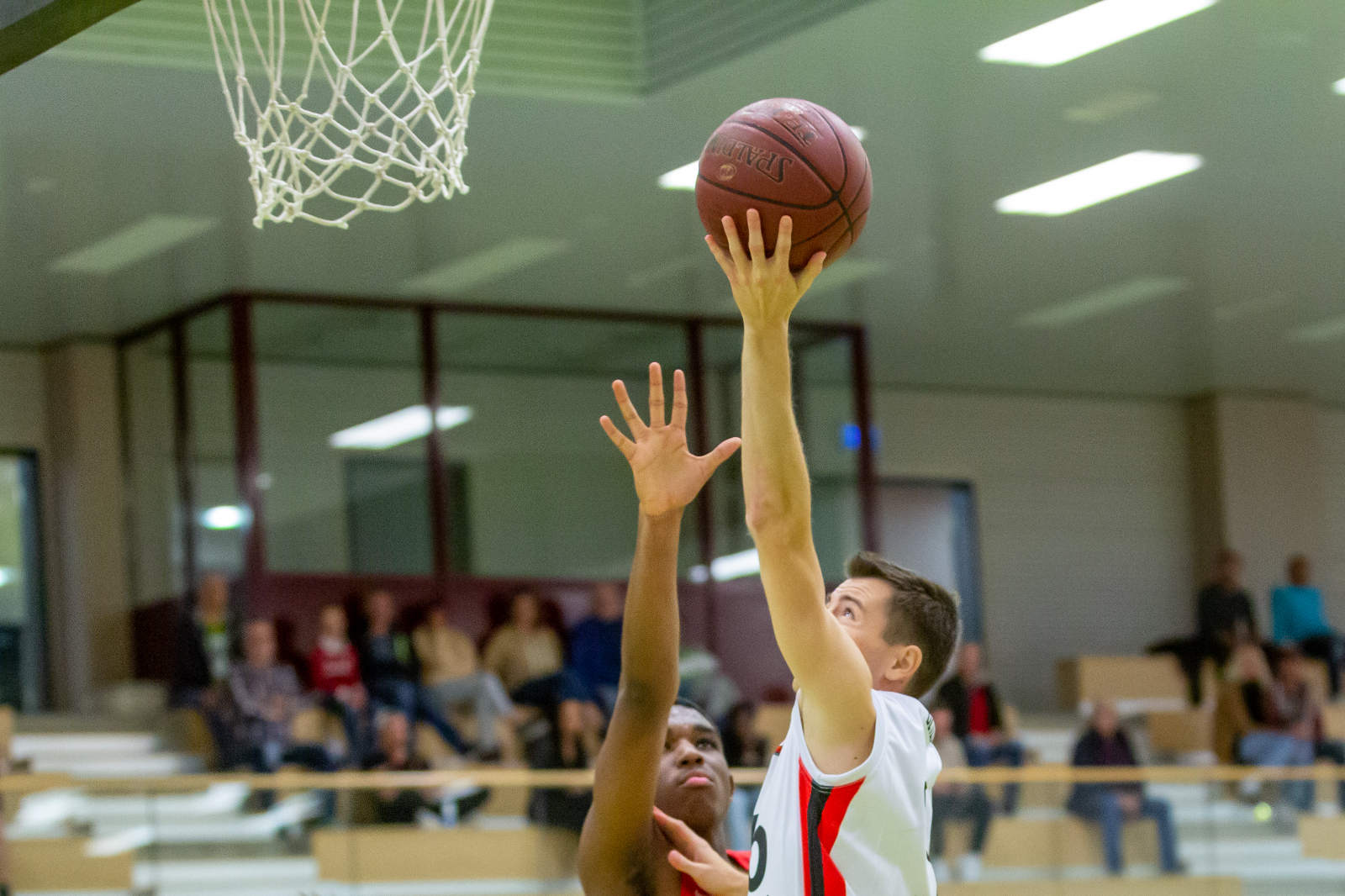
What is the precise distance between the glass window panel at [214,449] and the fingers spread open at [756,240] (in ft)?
36.4

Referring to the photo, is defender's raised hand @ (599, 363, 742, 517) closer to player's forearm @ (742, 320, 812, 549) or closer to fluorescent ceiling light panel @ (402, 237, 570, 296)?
player's forearm @ (742, 320, 812, 549)

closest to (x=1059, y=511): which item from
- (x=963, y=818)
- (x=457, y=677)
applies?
(x=457, y=677)

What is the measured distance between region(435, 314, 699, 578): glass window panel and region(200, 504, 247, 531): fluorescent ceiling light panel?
159cm

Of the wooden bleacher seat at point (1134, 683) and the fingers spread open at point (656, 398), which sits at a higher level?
the fingers spread open at point (656, 398)

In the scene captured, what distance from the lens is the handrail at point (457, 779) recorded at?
331 inches

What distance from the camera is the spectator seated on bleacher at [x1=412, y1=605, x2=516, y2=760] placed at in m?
12.0

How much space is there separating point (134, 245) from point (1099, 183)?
19.6 feet

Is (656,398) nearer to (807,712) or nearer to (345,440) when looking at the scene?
(807,712)

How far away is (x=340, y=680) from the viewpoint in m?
12.1

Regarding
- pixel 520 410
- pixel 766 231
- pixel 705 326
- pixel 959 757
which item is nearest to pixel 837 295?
pixel 705 326

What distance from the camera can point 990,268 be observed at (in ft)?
45.4

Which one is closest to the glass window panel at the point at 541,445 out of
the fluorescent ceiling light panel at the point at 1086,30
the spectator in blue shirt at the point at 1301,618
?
the spectator in blue shirt at the point at 1301,618

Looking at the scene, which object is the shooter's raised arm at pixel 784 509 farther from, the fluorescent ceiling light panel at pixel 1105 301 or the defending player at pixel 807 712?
the fluorescent ceiling light panel at pixel 1105 301

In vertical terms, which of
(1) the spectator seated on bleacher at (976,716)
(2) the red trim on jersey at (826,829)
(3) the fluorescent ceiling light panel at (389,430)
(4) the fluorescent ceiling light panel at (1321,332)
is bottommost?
(1) the spectator seated on bleacher at (976,716)
